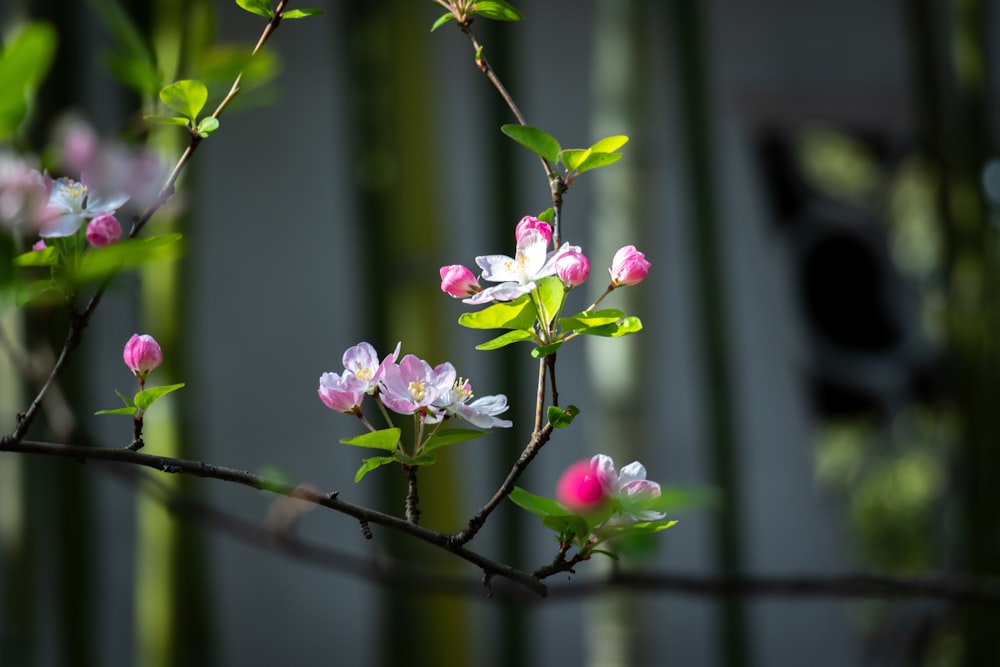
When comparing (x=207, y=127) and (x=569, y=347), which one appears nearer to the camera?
(x=207, y=127)

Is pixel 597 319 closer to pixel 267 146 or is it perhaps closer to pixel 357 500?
pixel 357 500

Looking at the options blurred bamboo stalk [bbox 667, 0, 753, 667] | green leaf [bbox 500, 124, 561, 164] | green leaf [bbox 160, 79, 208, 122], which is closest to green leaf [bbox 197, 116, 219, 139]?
green leaf [bbox 160, 79, 208, 122]

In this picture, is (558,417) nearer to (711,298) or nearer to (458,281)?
(458,281)

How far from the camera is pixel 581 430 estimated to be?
2.60 m

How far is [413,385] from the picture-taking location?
0.36 metres

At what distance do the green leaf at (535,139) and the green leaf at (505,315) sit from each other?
0.06m

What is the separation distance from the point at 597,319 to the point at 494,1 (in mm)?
136

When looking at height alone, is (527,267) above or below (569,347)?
below

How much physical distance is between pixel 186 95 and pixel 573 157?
5.6 inches

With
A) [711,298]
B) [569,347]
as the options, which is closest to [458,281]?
[711,298]

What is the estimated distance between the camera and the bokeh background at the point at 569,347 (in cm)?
134

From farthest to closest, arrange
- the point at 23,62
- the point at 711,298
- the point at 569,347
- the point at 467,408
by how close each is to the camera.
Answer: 1. the point at 569,347
2. the point at 711,298
3. the point at 467,408
4. the point at 23,62

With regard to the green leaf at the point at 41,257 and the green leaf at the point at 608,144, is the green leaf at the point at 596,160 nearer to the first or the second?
the green leaf at the point at 608,144

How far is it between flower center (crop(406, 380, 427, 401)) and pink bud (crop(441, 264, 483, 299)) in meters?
0.03
